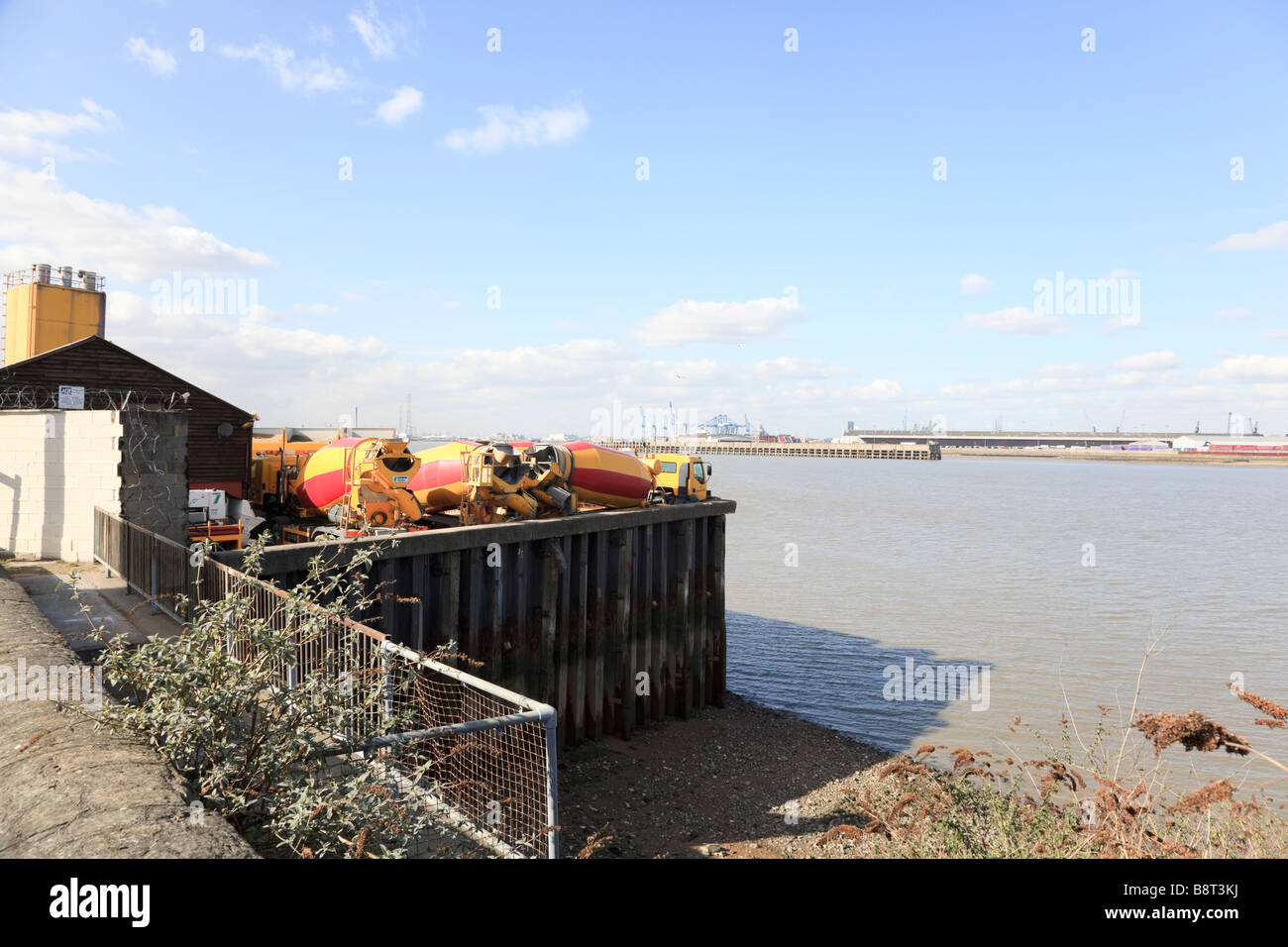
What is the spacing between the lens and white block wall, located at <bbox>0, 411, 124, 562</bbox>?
1284 cm

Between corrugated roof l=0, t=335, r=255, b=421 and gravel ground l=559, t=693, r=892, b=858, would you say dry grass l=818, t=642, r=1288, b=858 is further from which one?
corrugated roof l=0, t=335, r=255, b=421

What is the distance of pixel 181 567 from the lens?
9.75 meters

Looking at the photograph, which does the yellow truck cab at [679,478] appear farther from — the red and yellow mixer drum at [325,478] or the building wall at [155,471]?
the building wall at [155,471]

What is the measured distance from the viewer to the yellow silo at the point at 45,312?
2683 cm

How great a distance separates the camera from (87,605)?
9.52 metres

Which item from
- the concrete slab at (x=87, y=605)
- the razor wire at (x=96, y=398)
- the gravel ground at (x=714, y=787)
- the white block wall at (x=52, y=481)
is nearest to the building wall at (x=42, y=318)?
the razor wire at (x=96, y=398)

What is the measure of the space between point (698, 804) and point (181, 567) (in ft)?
31.4

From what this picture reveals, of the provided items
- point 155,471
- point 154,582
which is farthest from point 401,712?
point 155,471

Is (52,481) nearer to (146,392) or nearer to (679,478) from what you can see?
(146,392)

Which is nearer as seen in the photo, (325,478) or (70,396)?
(325,478)

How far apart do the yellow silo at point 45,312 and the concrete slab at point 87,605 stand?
17866 mm

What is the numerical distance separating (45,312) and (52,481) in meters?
17.6
